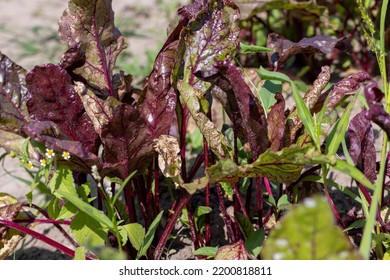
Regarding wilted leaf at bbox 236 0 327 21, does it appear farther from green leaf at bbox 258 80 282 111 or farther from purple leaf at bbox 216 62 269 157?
purple leaf at bbox 216 62 269 157

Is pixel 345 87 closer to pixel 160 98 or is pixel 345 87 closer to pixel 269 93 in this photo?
pixel 269 93

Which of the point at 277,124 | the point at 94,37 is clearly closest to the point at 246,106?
the point at 277,124

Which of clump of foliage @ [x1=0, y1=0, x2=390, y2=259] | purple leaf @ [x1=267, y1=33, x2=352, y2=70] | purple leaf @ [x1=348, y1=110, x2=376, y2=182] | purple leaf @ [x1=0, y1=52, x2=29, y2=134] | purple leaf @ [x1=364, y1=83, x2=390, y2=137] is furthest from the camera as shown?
purple leaf @ [x1=267, y1=33, x2=352, y2=70]

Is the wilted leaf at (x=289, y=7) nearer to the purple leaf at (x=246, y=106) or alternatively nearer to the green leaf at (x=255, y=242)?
the purple leaf at (x=246, y=106)

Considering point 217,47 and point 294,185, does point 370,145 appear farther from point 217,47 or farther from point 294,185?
point 217,47

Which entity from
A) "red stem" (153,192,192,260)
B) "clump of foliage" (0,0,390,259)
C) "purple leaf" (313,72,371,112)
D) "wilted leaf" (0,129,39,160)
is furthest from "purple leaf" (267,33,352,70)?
"wilted leaf" (0,129,39,160)

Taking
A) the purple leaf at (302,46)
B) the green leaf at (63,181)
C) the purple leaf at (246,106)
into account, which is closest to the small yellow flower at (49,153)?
the green leaf at (63,181)
